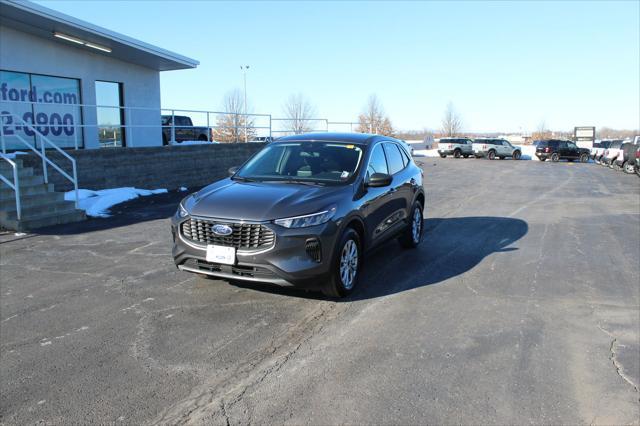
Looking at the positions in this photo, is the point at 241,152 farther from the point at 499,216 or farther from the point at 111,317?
the point at 111,317

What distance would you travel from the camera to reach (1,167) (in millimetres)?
10477

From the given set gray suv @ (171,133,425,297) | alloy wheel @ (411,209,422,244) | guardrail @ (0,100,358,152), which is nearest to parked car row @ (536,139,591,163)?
guardrail @ (0,100,358,152)

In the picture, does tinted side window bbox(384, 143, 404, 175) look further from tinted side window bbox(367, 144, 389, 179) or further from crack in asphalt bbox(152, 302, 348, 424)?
crack in asphalt bbox(152, 302, 348, 424)

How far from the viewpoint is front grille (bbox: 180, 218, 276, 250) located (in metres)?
4.99

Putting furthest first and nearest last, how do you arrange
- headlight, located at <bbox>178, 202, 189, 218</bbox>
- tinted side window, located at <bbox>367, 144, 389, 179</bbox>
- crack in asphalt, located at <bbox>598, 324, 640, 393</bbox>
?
tinted side window, located at <bbox>367, 144, 389, 179</bbox>, headlight, located at <bbox>178, 202, 189, 218</bbox>, crack in asphalt, located at <bbox>598, 324, 640, 393</bbox>

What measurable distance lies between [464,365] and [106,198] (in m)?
10.8

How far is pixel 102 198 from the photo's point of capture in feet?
41.2

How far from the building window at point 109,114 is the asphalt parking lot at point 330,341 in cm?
1103

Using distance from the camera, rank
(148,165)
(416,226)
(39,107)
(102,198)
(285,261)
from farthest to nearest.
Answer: (39,107), (148,165), (102,198), (416,226), (285,261)

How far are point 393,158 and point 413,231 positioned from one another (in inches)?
47.1

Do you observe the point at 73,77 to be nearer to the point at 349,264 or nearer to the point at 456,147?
the point at 349,264

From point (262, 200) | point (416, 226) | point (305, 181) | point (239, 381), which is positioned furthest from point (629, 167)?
point (239, 381)

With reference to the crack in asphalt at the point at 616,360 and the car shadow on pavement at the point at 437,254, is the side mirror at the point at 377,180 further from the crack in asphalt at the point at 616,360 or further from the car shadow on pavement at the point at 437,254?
the crack in asphalt at the point at 616,360

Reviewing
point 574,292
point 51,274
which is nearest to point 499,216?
point 574,292
